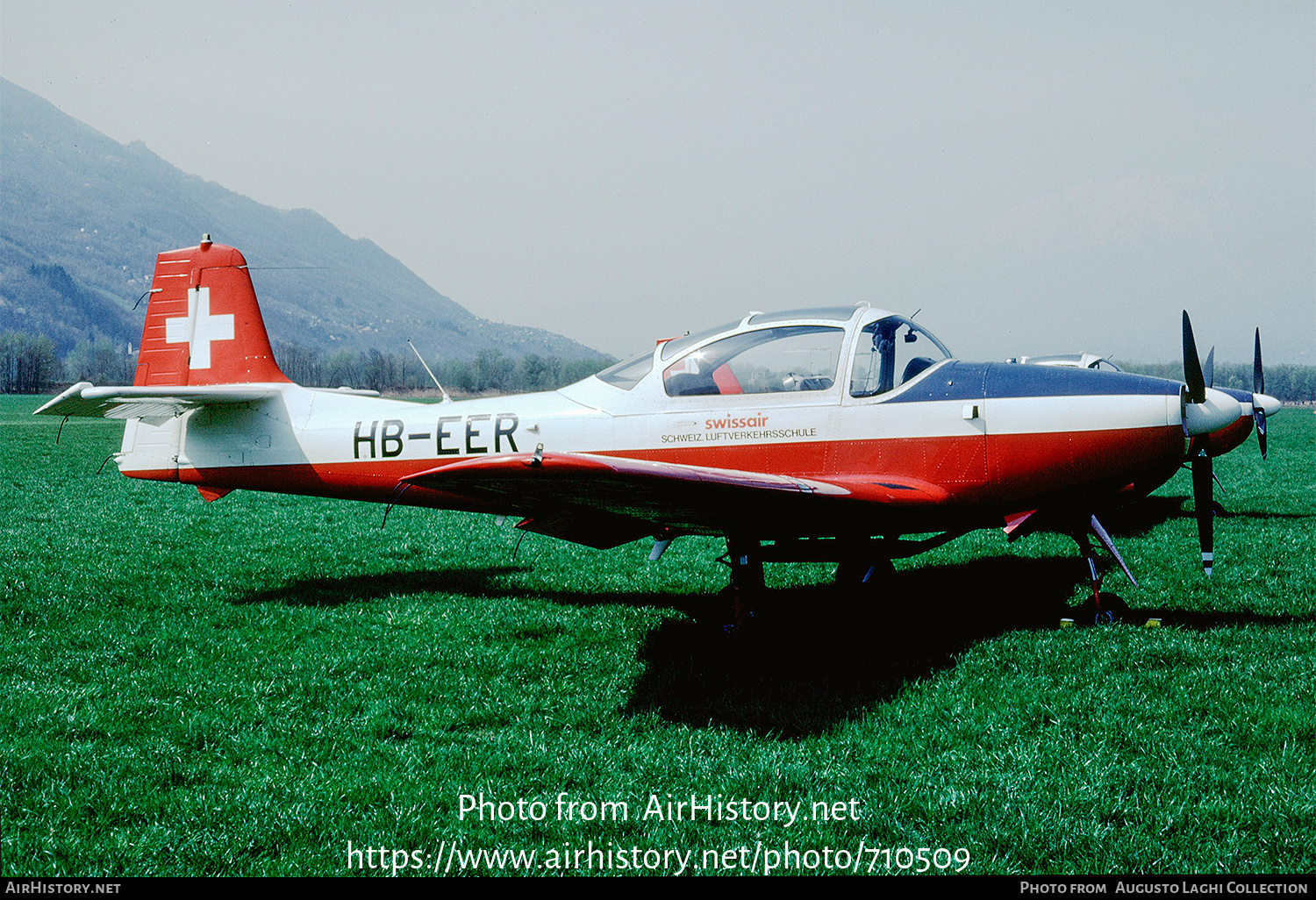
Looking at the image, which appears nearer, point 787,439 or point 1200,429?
point 1200,429

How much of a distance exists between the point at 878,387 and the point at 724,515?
1745 mm

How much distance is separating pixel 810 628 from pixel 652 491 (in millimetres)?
2595

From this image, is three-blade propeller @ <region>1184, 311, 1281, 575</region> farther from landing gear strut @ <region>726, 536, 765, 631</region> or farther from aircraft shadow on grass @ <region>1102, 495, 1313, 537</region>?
aircraft shadow on grass @ <region>1102, 495, 1313, 537</region>

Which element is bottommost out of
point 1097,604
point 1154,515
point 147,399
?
point 1097,604

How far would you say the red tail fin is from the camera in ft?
26.7

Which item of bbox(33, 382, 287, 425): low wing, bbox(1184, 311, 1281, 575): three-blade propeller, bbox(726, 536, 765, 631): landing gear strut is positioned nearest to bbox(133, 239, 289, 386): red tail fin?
bbox(33, 382, 287, 425): low wing

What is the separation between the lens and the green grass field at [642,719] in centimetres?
334

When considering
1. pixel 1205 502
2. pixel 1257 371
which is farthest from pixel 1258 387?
pixel 1205 502

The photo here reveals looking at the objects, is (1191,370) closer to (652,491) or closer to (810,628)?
(810,628)

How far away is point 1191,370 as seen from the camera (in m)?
5.54

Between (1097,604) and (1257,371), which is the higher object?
(1257,371)

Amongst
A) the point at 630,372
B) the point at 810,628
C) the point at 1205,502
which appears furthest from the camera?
the point at 630,372

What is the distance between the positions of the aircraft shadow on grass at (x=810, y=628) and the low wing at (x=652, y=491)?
0.96 m

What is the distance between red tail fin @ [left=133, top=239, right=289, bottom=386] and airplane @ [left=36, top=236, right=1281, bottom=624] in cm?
68
